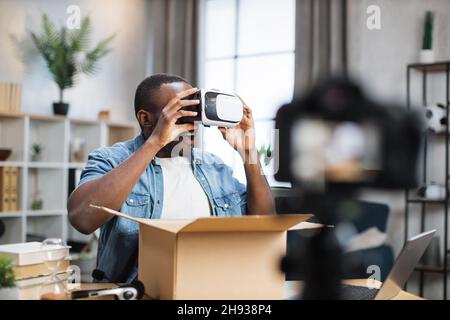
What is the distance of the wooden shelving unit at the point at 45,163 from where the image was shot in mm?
3572

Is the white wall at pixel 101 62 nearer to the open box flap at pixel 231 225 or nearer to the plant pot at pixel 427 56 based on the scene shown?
the plant pot at pixel 427 56

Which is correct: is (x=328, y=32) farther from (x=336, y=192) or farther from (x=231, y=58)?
(x=336, y=192)

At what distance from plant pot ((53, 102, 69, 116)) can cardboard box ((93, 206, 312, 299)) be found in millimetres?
3118

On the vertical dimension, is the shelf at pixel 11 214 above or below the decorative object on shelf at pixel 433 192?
below

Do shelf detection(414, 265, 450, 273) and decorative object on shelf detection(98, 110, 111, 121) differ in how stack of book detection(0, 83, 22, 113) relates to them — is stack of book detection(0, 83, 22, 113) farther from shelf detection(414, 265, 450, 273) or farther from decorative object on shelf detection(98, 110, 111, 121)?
shelf detection(414, 265, 450, 273)

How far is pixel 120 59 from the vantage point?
14.5ft

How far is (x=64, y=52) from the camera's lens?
3.79 meters

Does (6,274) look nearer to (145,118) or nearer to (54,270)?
(54,270)

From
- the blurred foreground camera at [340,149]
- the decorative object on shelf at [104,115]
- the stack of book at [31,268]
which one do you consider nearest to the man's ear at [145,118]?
the stack of book at [31,268]

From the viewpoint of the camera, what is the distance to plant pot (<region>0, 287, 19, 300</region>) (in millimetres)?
848

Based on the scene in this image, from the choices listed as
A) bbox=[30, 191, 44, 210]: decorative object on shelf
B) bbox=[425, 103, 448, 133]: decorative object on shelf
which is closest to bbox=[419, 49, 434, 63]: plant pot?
bbox=[425, 103, 448, 133]: decorative object on shelf

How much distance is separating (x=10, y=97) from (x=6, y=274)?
2897 mm

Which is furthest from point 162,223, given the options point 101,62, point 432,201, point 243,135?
point 101,62
